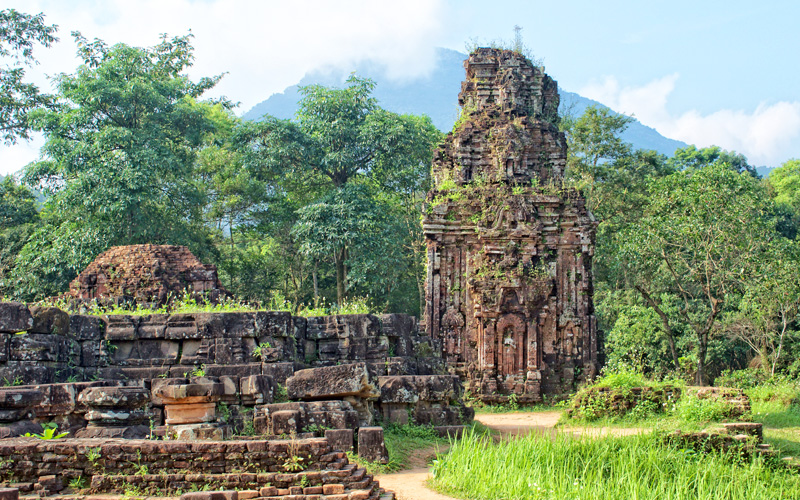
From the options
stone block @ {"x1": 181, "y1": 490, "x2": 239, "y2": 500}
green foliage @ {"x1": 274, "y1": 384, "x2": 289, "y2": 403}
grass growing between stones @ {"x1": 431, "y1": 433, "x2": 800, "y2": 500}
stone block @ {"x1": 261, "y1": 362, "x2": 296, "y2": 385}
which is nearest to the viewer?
stone block @ {"x1": 181, "y1": 490, "x2": 239, "y2": 500}

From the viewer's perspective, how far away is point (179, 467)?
732cm

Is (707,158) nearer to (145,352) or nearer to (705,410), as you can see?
(705,410)

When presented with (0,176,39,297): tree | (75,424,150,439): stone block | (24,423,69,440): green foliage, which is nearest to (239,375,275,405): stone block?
(75,424,150,439): stone block

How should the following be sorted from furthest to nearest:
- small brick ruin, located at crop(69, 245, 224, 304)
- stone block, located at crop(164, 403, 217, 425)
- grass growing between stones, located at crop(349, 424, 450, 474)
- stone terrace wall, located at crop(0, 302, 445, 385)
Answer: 1. small brick ruin, located at crop(69, 245, 224, 304)
2. stone terrace wall, located at crop(0, 302, 445, 385)
3. grass growing between stones, located at crop(349, 424, 450, 474)
4. stone block, located at crop(164, 403, 217, 425)

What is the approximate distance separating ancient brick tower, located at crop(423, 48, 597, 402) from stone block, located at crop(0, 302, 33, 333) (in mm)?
10980

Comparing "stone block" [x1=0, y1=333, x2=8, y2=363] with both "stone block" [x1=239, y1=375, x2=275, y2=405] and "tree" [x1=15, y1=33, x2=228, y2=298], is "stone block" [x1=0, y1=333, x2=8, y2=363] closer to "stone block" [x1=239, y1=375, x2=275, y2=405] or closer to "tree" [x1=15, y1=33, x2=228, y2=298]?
"stone block" [x1=239, y1=375, x2=275, y2=405]

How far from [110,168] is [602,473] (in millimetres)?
18416

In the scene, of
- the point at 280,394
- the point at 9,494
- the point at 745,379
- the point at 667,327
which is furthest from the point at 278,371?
the point at 667,327

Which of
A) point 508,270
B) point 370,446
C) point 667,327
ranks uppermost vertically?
point 508,270

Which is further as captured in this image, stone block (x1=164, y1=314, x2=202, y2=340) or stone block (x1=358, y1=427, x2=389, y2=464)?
stone block (x1=164, y1=314, x2=202, y2=340)

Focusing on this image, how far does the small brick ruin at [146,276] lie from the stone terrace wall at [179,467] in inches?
292

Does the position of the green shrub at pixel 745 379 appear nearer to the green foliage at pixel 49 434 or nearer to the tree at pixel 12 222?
the green foliage at pixel 49 434

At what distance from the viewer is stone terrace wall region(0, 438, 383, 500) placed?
717cm

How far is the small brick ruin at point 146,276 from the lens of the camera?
48.9 feet
